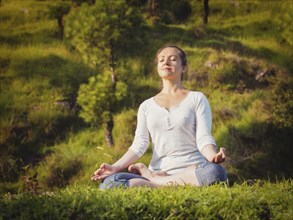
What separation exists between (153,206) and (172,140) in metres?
1.05

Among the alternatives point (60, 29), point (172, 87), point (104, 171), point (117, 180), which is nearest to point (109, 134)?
point (60, 29)

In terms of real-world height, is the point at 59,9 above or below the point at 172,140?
above

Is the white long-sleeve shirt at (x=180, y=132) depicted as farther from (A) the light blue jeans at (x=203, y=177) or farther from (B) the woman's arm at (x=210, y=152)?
(A) the light blue jeans at (x=203, y=177)

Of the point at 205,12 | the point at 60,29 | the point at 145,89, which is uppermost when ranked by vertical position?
the point at 205,12

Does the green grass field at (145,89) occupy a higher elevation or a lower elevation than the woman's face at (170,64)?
lower

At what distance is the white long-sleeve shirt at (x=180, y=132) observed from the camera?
3.15m

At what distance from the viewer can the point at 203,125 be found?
3150 mm

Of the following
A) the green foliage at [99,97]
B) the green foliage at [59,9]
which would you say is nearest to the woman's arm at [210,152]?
the green foliage at [99,97]

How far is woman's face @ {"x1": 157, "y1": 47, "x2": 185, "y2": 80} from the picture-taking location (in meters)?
3.31

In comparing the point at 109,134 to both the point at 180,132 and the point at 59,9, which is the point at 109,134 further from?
the point at 180,132

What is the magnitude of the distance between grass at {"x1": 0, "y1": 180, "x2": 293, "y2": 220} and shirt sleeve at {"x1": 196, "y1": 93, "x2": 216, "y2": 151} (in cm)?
77

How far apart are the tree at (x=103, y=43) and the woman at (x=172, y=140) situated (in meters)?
3.97

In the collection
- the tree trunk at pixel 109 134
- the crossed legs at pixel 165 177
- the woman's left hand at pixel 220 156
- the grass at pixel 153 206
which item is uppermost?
the woman's left hand at pixel 220 156

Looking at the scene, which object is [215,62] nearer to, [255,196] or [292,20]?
[292,20]
